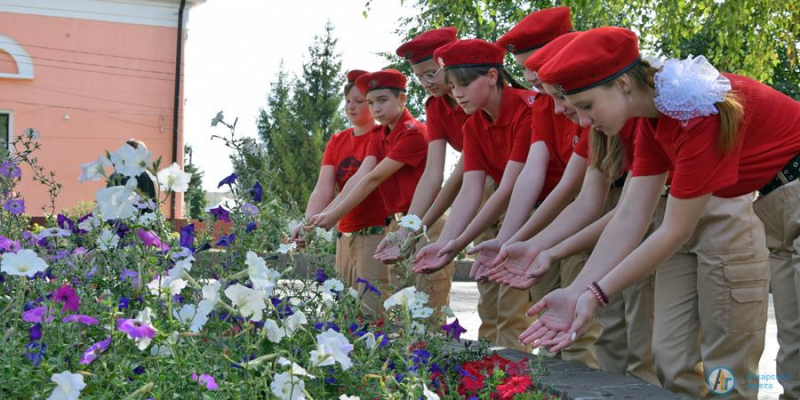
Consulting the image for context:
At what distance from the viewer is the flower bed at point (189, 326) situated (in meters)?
1.92

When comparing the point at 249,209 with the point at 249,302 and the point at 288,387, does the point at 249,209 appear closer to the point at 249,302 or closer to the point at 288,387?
the point at 249,302

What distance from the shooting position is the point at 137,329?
5.81 ft

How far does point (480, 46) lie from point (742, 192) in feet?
4.48

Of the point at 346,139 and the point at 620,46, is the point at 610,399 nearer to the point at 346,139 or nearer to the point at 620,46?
the point at 620,46

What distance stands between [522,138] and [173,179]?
211 centimetres

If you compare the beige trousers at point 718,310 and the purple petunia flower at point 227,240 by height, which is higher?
the purple petunia flower at point 227,240

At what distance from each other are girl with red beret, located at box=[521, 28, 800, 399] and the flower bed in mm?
440

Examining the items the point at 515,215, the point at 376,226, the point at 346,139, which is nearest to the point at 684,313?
the point at 515,215

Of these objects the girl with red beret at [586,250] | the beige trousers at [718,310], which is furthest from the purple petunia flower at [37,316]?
the beige trousers at [718,310]

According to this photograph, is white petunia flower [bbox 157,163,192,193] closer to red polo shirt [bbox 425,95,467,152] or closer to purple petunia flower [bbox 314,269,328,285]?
purple petunia flower [bbox 314,269,328,285]

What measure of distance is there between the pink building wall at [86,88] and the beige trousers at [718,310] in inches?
864

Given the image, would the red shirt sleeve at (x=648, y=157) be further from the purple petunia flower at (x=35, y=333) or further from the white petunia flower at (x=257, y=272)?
the purple petunia flower at (x=35, y=333)

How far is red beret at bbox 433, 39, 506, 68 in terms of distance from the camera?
13.5ft

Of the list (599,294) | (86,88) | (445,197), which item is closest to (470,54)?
(445,197)
